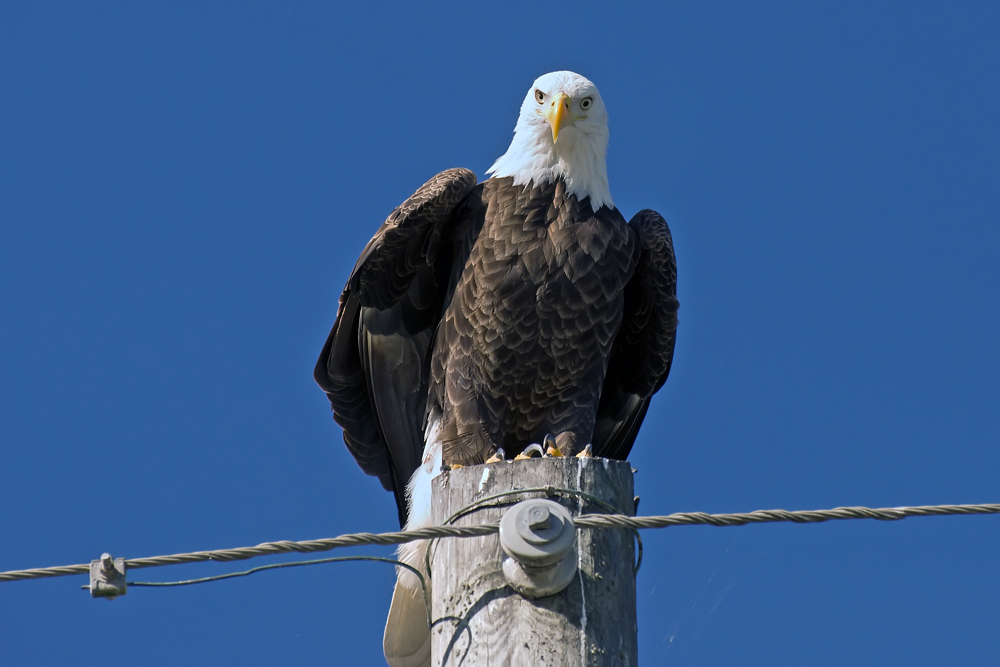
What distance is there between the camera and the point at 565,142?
18.1 feet

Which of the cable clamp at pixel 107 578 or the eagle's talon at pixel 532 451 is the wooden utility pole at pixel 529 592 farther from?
the eagle's talon at pixel 532 451

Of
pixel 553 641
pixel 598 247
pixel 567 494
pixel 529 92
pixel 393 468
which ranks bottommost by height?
pixel 553 641

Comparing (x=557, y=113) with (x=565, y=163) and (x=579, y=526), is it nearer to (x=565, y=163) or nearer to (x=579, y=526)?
(x=565, y=163)

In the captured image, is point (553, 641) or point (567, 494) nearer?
point (553, 641)

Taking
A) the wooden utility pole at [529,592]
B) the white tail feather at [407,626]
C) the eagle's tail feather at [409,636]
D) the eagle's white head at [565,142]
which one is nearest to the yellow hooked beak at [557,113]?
the eagle's white head at [565,142]

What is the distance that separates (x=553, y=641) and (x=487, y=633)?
0.17 metres

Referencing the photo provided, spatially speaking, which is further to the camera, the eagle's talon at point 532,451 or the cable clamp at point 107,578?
the eagle's talon at point 532,451

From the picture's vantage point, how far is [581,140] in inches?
220

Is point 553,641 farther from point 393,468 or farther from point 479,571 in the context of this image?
point 393,468

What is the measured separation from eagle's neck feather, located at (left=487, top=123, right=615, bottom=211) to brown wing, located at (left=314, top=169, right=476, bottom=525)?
244 millimetres

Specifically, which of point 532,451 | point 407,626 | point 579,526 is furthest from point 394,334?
point 579,526

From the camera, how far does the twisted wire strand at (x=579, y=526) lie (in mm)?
2834

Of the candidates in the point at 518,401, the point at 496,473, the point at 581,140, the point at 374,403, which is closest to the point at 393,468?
the point at 374,403

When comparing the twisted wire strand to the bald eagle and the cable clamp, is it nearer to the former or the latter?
the cable clamp
